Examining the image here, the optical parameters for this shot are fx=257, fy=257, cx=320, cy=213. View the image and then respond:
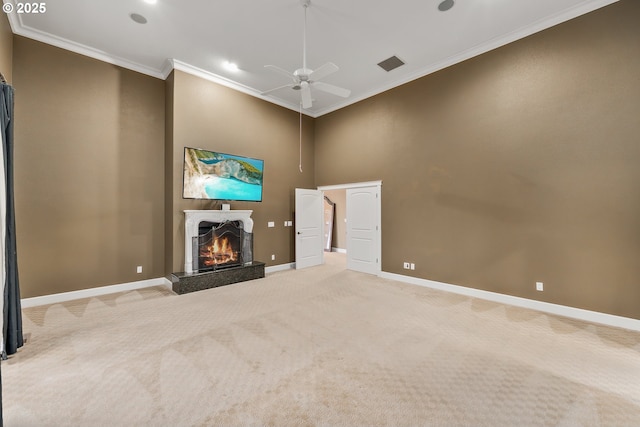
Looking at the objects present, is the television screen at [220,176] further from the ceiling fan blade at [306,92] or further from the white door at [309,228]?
the ceiling fan blade at [306,92]

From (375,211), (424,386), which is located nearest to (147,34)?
(375,211)

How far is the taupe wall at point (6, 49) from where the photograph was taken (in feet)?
10.6

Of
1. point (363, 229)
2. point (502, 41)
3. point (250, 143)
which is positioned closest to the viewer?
point (502, 41)

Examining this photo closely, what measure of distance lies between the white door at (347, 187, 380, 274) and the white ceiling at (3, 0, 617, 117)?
261 centimetres

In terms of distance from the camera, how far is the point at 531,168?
3855mm

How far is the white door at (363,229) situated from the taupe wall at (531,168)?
1.28ft

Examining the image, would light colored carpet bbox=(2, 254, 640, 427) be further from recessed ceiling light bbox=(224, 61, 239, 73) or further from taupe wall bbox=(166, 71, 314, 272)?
recessed ceiling light bbox=(224, 61, 239, 73)

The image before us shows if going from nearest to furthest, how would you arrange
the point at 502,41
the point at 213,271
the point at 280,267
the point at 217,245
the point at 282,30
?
the point at 282,30, the point at 502,41, the point at 213,271, the point at 217,245, the point at 280,267

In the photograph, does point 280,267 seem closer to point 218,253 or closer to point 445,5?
point 218,253

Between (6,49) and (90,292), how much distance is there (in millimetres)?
3626

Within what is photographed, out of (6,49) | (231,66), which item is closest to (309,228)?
(231,66)

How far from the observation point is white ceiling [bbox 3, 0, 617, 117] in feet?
11.3

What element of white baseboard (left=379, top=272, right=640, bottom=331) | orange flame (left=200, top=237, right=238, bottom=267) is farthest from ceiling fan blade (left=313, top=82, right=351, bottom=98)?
white baseboard (left=379, top=272, right=640, bottom=331)

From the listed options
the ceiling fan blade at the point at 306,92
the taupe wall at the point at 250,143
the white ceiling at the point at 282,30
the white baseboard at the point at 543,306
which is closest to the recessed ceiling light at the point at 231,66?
the white ceiling at the point at 282,30
